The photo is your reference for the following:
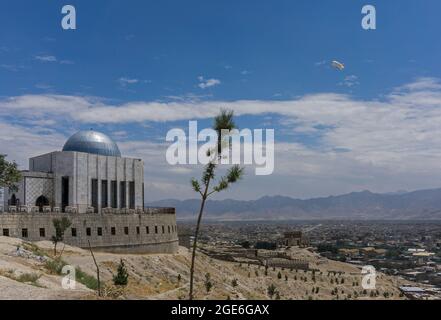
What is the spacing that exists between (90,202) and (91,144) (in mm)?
6389

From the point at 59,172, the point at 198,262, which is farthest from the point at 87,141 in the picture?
the point at 198,262

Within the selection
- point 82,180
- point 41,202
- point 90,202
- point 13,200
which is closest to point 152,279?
point 90,202

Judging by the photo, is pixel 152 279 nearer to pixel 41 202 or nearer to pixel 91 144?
pixel 41 202

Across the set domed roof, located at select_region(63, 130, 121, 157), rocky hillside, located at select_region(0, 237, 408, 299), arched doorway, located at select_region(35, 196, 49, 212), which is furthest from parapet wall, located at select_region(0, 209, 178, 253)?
domed roof, located at select_region(63, 130, 121, 157)

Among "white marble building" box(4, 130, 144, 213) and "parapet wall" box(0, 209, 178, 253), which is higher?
"white marble building" box(4, 130, 144, 213)

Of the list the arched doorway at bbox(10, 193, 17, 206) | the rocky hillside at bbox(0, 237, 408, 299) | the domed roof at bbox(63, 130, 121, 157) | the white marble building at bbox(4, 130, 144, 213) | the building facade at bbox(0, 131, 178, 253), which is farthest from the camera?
the domed roof at bbox(63, 130, 121, 157)

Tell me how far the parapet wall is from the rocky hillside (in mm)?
1416

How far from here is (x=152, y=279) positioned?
40.8 meters

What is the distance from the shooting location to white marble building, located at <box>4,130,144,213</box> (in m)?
48.8

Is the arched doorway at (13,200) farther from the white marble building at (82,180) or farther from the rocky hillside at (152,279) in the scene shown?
the rocky hillside at (152,279)

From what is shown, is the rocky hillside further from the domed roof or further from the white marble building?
the domed roof

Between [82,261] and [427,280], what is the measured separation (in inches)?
2955

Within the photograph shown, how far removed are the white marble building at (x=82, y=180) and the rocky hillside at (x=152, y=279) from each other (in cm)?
811

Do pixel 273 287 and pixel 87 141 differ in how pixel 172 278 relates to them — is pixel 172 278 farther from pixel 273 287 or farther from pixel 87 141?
pixel 87 141
